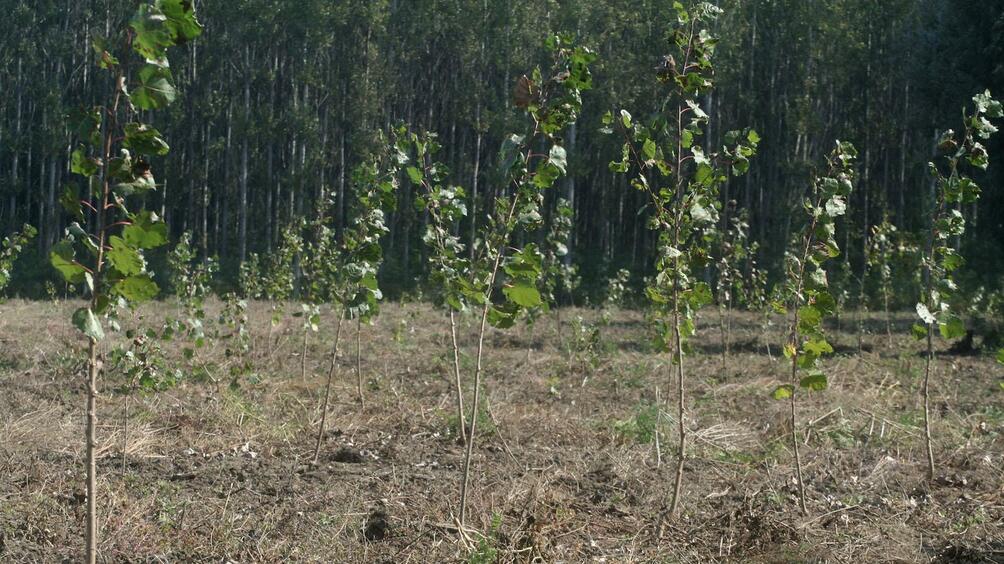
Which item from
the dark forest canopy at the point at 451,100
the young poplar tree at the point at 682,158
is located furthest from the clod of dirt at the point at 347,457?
the dark forest canopy at the point at 451,100

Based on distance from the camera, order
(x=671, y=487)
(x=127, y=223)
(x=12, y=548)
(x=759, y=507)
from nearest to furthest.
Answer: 1. (x=127, y=223)
2. (x=12, y=548)
3. (x=759, y=507)
4. (x=671, y=487)

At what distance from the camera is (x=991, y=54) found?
18.3m

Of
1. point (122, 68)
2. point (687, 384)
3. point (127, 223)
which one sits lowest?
point (687, 384)

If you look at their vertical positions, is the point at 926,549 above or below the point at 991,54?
below

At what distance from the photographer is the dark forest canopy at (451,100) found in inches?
1060

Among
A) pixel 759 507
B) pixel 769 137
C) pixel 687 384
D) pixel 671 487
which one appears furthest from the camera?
pixel 769 137

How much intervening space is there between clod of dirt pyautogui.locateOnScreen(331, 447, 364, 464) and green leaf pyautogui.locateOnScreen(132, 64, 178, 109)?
3499 mm

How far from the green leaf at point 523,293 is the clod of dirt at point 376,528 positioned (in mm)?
1239

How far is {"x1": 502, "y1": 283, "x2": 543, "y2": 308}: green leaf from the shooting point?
402 centimetres

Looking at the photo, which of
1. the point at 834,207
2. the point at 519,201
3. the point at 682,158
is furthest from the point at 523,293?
the point at 834,207

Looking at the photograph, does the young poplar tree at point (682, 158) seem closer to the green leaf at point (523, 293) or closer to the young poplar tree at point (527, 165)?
the young poplar tree at point (527, 165)

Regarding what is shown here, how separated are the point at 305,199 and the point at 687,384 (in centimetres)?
2243

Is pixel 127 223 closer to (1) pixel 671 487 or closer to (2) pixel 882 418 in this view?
(1) pixel 671 487

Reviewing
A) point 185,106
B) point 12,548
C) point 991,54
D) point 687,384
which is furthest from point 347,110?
point 12,548
